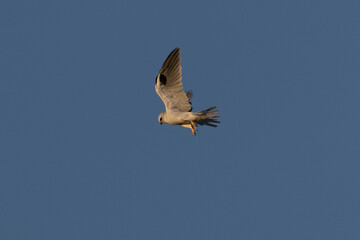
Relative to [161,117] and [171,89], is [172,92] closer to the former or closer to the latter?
[171,89]

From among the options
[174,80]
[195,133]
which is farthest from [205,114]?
[174,80]

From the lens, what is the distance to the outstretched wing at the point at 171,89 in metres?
18.5

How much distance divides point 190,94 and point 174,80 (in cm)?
190

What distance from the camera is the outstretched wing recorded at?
1850 centimetres

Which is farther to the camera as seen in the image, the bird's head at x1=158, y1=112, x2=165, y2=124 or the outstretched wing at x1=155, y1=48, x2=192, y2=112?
the bird's head at x1=158, y1=112, x2=165, y2=124

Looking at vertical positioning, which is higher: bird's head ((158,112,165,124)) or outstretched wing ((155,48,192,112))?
outstretched wing ((155,48,192,112))

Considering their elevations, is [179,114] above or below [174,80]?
below

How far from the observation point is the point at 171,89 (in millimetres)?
18625

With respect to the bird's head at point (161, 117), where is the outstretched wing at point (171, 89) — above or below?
above

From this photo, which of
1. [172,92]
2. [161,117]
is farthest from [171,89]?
[161,117]

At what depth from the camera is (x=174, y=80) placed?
18.6 m

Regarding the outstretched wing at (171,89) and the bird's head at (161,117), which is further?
the bird's head at (161,117)

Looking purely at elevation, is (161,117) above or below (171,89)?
below

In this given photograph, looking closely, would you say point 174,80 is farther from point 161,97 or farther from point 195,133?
point 195,133
